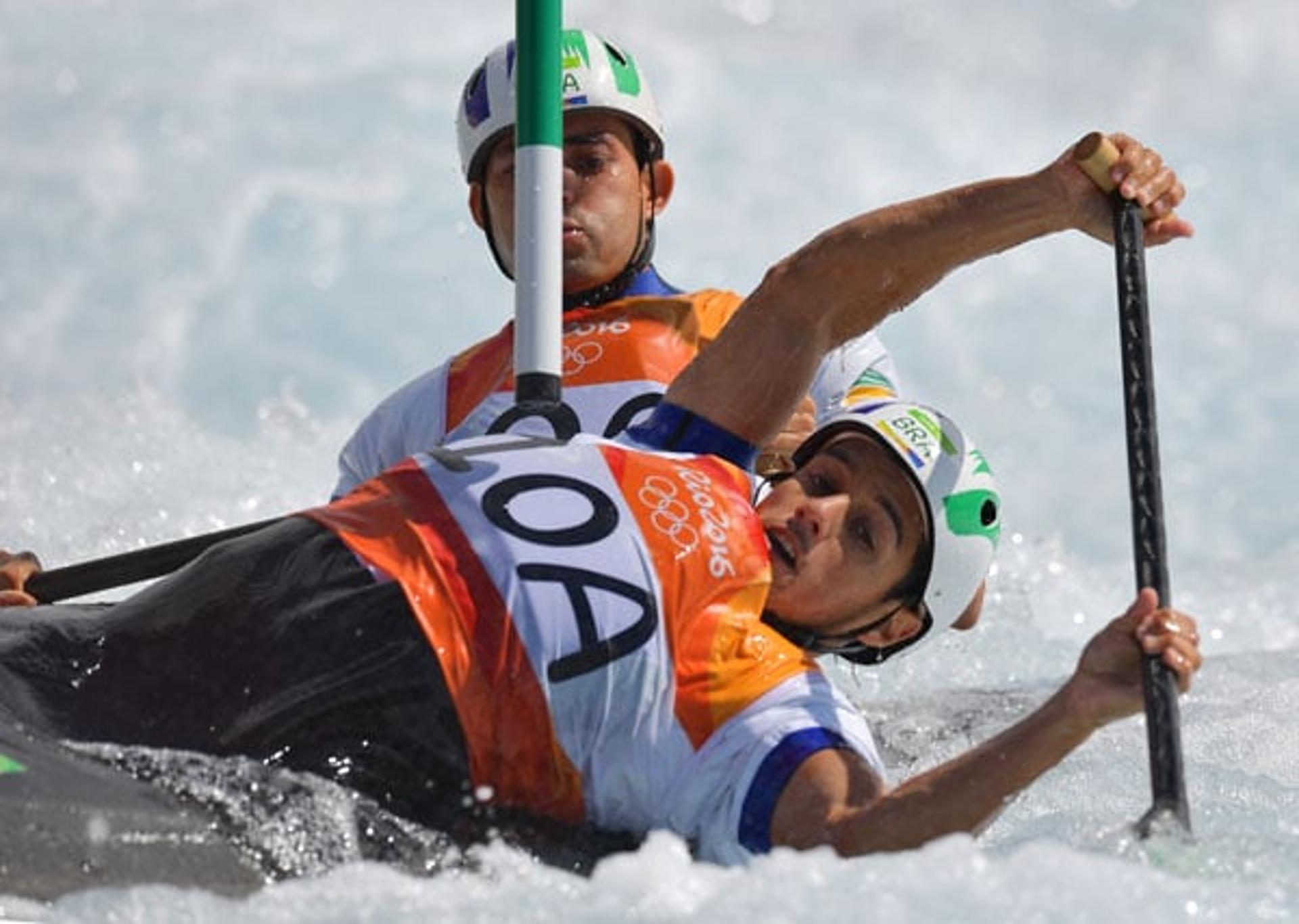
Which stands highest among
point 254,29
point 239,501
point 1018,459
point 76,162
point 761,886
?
point 254,29

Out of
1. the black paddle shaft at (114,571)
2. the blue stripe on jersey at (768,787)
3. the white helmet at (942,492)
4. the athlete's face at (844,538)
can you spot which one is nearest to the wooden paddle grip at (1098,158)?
the white helmet at (942,492)

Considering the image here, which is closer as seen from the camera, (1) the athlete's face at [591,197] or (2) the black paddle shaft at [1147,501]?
(2) the black paddle shaft at [1147,501]

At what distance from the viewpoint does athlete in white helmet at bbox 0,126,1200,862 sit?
10.1ft

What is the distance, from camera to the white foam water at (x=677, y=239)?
25.2 feet

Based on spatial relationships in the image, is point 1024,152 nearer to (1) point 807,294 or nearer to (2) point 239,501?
(2) point 239,501

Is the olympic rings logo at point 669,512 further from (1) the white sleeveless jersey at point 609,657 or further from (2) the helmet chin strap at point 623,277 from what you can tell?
(2) the helmet chin strap at point 623,277

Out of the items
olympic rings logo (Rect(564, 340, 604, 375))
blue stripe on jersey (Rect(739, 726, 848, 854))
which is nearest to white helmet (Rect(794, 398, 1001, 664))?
blue stripe on jersey (Rect(739, 726, 848, 854))

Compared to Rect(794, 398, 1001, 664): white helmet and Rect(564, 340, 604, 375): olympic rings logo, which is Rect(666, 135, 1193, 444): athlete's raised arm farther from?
Rect(564, 340, 604, 375): olympic rings logo

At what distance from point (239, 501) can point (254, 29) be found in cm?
447

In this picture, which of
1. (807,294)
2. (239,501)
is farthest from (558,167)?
(239,501)

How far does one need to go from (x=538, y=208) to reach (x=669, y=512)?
3.14 feet

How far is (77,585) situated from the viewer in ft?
13.6

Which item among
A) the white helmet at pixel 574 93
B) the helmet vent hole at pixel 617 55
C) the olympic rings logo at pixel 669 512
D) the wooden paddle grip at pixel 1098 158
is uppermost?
the helmet vent hole at pixel 617 55

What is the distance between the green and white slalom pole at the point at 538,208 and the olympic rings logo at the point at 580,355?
0.66 ft
